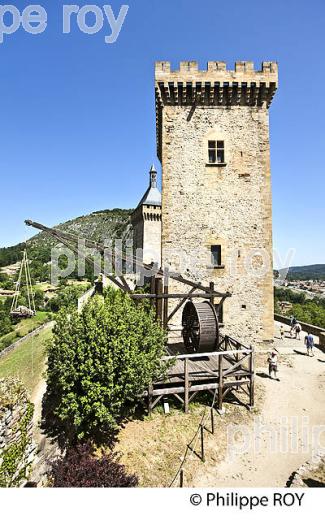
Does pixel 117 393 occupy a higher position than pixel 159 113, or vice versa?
pixel 159 113

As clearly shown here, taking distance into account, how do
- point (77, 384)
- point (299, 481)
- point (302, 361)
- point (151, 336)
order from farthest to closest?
point (302, 361), point (151, 336), point (77, 384), point (299, 481)

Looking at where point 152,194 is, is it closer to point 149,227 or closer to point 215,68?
point 149,227

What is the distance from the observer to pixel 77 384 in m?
7.27

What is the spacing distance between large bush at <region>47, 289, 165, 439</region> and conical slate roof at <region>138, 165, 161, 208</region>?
96.2ft

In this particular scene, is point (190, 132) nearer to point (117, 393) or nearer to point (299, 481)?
point (117, 393)

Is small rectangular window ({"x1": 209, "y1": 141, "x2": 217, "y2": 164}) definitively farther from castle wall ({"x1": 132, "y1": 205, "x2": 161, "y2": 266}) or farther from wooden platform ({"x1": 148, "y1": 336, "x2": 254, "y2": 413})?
castle wall ({"x1": 132, "y1": 205, "x2": 161, "y2": 266})

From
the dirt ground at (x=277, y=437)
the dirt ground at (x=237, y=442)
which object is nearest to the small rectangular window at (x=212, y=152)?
the dirt ground at (x=277, y=437)

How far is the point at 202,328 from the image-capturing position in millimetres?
10539

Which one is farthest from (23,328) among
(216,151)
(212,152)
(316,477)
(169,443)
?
(316,477)

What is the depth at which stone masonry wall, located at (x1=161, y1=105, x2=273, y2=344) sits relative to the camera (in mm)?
14602

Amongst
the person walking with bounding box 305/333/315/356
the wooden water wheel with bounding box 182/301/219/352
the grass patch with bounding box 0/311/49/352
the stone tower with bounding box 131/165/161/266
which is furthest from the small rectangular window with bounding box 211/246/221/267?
the grass patch with bounding box 0/311/49/352
